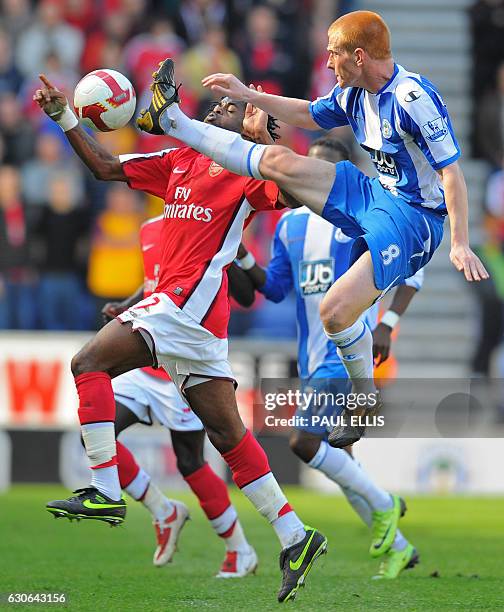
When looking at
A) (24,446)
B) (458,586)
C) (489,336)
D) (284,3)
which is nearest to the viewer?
(458,586)

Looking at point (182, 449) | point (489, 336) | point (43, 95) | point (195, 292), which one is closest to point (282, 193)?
point (195, 292)

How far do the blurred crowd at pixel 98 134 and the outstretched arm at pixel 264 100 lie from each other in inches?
294


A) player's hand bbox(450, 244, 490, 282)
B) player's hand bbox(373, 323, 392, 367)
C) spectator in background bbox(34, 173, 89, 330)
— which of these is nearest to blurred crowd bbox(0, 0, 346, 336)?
spectator in background bbox(34, 173, 89, 330)

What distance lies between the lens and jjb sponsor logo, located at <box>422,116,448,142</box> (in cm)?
650

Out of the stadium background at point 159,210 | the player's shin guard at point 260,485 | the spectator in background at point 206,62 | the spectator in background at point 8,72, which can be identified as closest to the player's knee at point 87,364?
the player's shin guard at point 260,485

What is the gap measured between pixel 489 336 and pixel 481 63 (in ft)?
15.3

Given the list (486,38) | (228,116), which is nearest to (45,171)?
(486,38)

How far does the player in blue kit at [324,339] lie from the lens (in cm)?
825

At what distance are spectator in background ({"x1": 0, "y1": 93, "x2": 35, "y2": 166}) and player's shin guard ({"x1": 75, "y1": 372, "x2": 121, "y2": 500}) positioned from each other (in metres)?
9.58

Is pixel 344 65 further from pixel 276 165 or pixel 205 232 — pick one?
pixel 205 232

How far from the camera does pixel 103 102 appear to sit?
7016 millimetres

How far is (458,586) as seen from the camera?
24.7 ft

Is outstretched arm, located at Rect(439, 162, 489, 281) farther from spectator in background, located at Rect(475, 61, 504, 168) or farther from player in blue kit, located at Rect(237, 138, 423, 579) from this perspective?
spectator in background, located at Rect(475, 61, 504, 168)

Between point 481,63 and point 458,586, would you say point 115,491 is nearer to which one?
point 458,586
